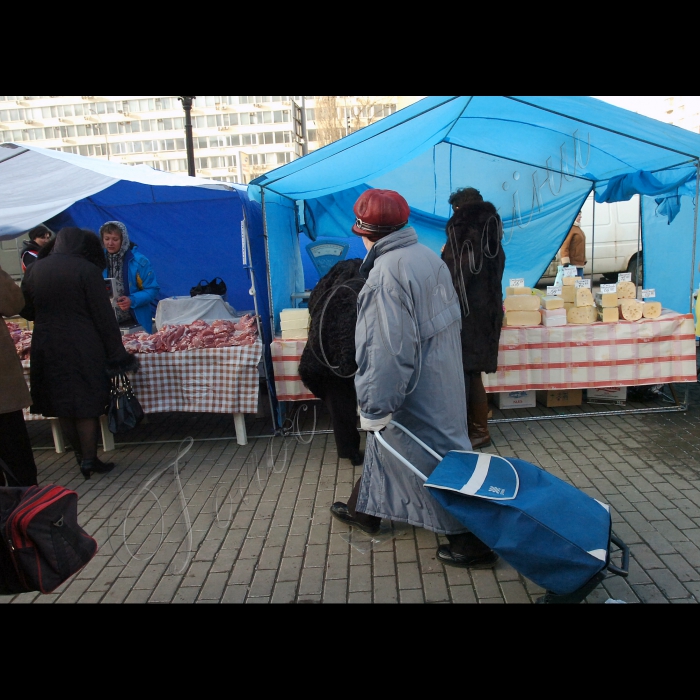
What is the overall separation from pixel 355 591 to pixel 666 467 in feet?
8.74

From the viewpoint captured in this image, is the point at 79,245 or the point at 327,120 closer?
the point at 79,245

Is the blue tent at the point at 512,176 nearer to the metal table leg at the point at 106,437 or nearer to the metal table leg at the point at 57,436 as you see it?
the metal table leg at the point at 106,437

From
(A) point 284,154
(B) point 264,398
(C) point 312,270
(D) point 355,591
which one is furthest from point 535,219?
(A) point 284,154

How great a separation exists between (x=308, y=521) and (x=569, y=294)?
3555 mm

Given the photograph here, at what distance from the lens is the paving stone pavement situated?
3.00 meters

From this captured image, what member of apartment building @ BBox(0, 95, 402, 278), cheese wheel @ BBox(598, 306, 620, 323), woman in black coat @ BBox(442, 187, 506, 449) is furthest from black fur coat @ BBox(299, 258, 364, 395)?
apartment building @ BBox(0, 95, 402, 278)

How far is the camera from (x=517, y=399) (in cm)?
575

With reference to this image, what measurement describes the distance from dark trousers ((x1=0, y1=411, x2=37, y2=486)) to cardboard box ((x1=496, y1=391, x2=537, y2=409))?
13.6 feet

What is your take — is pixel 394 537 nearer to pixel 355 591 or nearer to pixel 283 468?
pixel 355 591

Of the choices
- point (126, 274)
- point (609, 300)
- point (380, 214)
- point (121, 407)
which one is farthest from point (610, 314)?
point (126, 274)

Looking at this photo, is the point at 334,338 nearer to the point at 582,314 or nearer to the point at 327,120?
the point at 582,314

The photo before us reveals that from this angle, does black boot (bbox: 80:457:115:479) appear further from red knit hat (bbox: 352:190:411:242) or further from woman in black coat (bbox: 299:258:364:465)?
red knit hat (bbox: 352:190:411:242)

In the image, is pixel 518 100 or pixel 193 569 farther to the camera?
pixel 518 100

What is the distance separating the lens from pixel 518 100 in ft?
15.3
